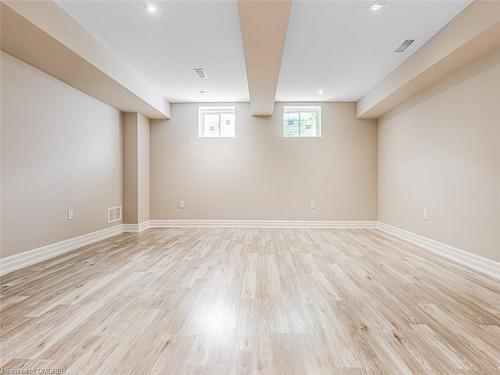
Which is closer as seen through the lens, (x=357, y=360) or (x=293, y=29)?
(x=357, y=360)

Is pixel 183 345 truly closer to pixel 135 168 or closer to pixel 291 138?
pixel 135 168

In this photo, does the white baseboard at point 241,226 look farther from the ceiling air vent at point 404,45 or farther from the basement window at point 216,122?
the ceiling air vent at point 404,45

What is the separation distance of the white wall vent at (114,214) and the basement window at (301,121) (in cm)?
348

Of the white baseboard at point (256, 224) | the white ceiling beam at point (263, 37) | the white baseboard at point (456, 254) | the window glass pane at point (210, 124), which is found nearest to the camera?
the white ceiling beam at point (263, 37)

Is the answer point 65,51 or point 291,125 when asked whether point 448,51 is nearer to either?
point 291,125

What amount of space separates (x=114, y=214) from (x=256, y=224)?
2.63 metres

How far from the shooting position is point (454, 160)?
126 inches

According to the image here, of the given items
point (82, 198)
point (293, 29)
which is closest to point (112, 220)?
point (82, 198)

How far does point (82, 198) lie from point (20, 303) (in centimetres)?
219

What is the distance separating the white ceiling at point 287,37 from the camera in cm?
247

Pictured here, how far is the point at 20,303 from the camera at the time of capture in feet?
6.35

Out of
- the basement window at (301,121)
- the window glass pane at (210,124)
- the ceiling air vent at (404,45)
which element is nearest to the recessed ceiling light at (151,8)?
the ceiling air vent at (404,45)

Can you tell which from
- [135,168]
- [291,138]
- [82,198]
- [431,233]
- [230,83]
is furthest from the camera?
[291,138]

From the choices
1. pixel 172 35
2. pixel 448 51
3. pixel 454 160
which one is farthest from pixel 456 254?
pixel 172 35
